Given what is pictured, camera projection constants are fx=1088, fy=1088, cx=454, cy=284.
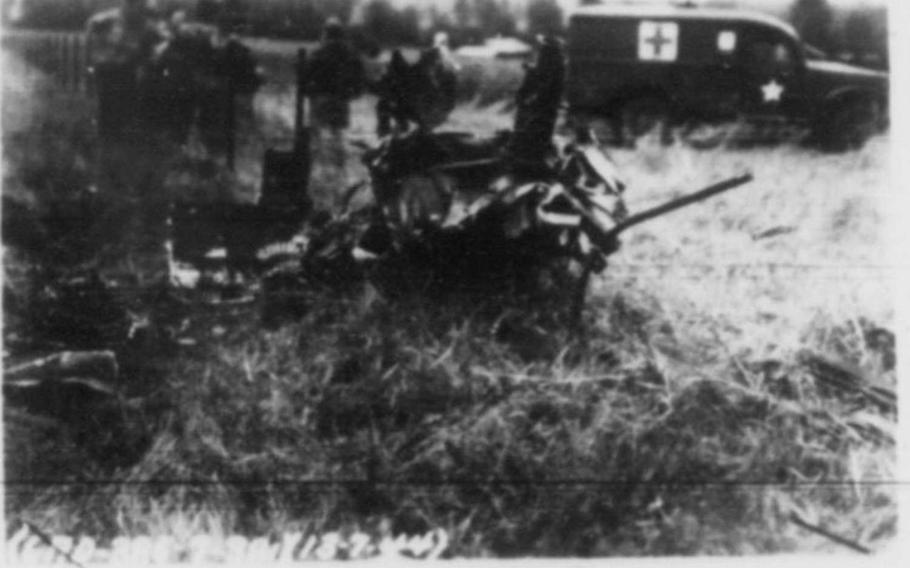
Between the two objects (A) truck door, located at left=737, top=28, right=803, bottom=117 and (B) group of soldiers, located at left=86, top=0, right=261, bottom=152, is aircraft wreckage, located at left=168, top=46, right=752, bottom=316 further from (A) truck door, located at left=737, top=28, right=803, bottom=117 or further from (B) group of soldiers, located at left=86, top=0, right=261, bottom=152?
(A) truck door, located at left=737, top=28, right=803, bottom=117

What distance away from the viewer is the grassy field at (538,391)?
2568mm

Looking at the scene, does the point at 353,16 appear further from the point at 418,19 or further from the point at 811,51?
the point at 811,51

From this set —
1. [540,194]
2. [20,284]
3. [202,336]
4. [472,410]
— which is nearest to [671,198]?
[540,194]

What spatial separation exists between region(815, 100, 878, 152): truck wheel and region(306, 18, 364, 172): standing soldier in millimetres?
1204

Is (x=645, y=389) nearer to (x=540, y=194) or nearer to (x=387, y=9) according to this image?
(x=540, y=194)

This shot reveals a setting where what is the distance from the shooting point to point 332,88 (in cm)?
271

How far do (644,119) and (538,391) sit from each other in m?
0.74

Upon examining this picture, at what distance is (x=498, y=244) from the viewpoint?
270 cm

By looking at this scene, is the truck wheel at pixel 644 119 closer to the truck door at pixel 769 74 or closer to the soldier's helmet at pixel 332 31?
the truck door at pixel 769 74

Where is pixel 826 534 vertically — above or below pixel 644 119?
below

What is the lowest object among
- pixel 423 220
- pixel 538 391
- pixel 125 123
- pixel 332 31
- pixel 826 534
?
pixel 826 534

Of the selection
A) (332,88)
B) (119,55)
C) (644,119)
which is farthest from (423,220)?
(119,55)

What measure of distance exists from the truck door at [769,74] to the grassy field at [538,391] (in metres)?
0.13

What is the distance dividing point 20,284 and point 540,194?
1.28 meters
